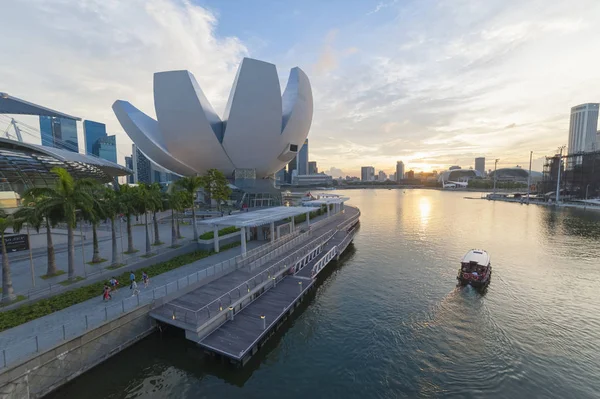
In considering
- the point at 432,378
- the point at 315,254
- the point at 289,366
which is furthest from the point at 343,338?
the point at 315,254

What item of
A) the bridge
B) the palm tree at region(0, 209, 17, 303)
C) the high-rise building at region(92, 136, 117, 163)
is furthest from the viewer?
the high-rise building at region(92, 136, 117, 163)

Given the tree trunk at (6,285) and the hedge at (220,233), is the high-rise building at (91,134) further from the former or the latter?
the tree trunk at (6,285)

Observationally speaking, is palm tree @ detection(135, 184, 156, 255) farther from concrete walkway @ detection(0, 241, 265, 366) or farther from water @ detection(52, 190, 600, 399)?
water @ detection(52, 190, 600, 399)

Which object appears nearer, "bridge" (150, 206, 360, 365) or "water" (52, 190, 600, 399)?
"water" (52, 190, 600, 399)

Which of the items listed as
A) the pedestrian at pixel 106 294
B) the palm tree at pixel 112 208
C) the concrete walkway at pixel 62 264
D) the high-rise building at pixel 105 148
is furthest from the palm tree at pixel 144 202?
the high-rise building at pixel 105 148

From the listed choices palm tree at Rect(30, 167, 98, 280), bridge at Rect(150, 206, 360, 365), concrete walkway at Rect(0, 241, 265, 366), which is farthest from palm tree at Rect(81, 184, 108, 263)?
bridge at Rect(150, 206, 360, 365)

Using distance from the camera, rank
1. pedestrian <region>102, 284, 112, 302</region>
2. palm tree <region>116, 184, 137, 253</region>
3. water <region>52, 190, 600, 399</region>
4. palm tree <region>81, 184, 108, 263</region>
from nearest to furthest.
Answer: water <region>52, 190, 600, 399</region>, pedestrian <region>102, 284, 112, 302</region>, palm tree <region>81, 184, 108, 263</region>, palm tree <region>116, 184, 137, 253</region>
